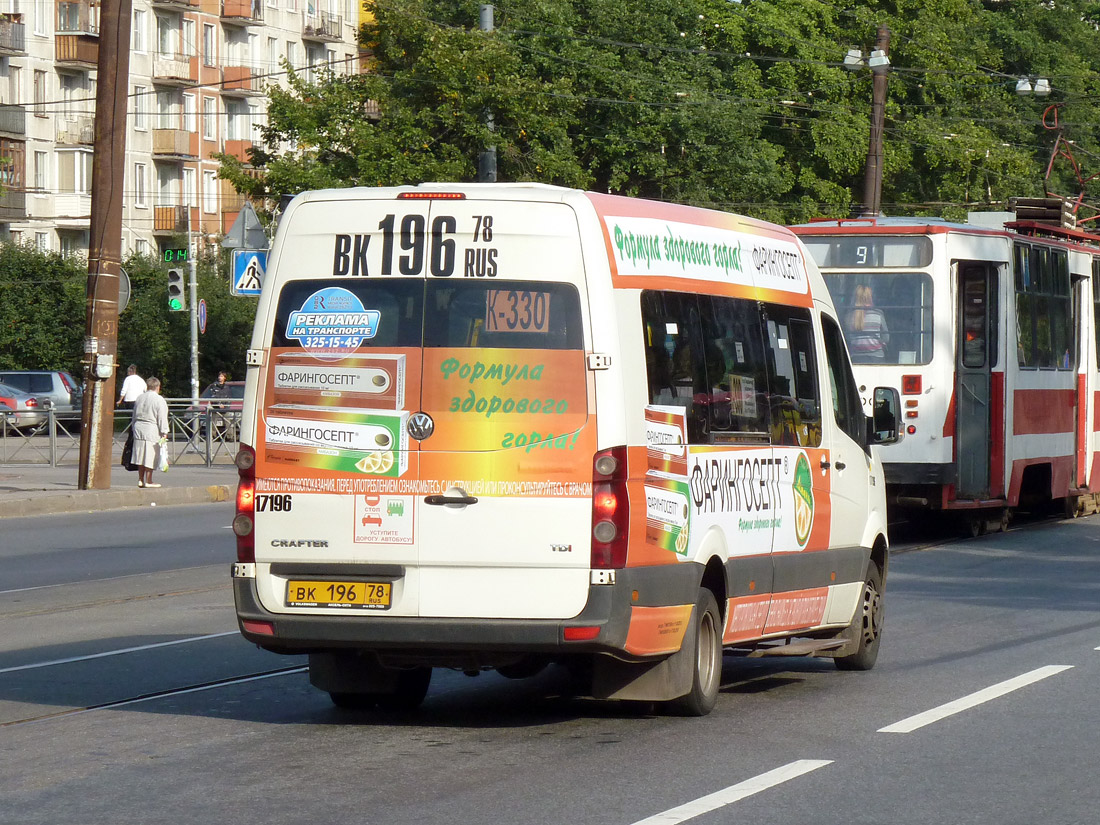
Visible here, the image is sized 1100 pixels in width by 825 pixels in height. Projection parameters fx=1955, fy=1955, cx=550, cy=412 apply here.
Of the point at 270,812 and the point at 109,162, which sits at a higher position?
the point at 109,162

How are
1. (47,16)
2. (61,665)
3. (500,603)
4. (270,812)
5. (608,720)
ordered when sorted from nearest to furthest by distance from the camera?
(270,812) → (500,603) → (608,720) → (61,665) → (47,16)

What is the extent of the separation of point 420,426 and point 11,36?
222 ft

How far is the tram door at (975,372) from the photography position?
20.2 meters

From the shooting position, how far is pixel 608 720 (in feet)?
29.2

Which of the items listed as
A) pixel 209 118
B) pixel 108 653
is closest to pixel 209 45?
pixel 209 118

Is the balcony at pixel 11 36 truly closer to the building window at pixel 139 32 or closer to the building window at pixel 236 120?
the building window at pixel 139 32

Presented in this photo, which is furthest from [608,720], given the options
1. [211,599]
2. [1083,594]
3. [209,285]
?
[209,285]

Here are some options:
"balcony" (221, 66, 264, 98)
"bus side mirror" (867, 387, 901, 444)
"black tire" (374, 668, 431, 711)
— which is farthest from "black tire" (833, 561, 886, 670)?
"balcony" (221, 66, 264, 98)

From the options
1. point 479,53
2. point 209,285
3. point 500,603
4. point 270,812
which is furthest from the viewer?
point 209,285

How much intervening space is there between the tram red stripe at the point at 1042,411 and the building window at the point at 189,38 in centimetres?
6143

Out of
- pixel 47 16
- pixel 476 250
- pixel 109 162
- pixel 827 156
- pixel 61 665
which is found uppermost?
pixel 47 16

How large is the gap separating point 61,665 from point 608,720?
3.53 metres

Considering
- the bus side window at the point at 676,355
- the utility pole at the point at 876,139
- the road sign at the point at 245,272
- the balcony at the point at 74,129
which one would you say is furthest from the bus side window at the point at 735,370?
the balcony at the point at 74,129

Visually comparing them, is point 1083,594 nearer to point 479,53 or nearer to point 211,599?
point 211,599
